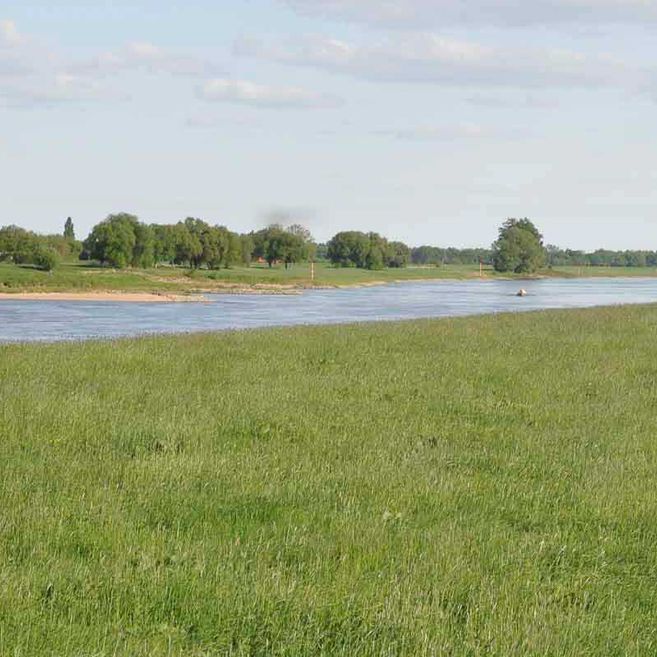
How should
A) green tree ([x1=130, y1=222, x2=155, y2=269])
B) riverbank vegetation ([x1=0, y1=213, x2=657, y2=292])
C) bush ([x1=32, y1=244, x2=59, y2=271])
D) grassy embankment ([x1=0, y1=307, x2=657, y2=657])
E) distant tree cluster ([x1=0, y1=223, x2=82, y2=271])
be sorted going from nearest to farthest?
grassy embankment ([x1=0, y1=307, x2=657, y2=657]), riverbank vegetation ([x1=0, y1=213, x2=657, y2=292]), bush ([x1=32, y1=244, x2=59, y2=271]), distant tree cluster ([x1=0, y1=223, x2=82, y2=271]), green tree ([x1=130, y1=222, x2=155, y2=269])

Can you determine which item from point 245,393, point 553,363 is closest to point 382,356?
point 553,363

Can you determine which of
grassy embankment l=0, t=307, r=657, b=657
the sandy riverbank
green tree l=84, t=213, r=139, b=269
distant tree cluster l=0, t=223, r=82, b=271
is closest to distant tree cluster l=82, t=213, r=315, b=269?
green tree l=84, t=213, r=139, b=269

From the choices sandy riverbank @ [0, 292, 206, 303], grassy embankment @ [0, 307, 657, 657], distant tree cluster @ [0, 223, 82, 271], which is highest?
distant tree cluster @ [0, 223, 82, 271]

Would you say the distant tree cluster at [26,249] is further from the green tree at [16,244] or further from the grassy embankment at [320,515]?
the grassy embankment at [320,515]

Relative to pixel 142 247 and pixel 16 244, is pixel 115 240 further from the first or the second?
pixel 16 244

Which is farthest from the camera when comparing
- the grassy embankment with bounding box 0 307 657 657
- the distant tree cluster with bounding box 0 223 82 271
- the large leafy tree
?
the large leafy tree

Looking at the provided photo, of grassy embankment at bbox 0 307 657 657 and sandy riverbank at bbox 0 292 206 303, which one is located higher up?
grassy embankment at bbox 0 307 657 657

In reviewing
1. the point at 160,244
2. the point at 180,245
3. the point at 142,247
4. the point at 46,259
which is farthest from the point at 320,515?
the point at 180,245

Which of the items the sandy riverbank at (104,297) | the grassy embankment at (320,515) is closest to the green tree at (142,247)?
the sandy riverbank at (104,297)

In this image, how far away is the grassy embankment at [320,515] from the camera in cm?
658

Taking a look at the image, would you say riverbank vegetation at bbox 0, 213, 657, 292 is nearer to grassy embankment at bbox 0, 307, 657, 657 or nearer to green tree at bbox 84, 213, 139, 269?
green tree at bbox 84, 213, 139, 269

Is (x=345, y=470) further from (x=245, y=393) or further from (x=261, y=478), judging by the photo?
(x=245, y=393)

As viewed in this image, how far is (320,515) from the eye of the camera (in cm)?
893

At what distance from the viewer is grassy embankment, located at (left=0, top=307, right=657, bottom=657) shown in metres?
6.58
